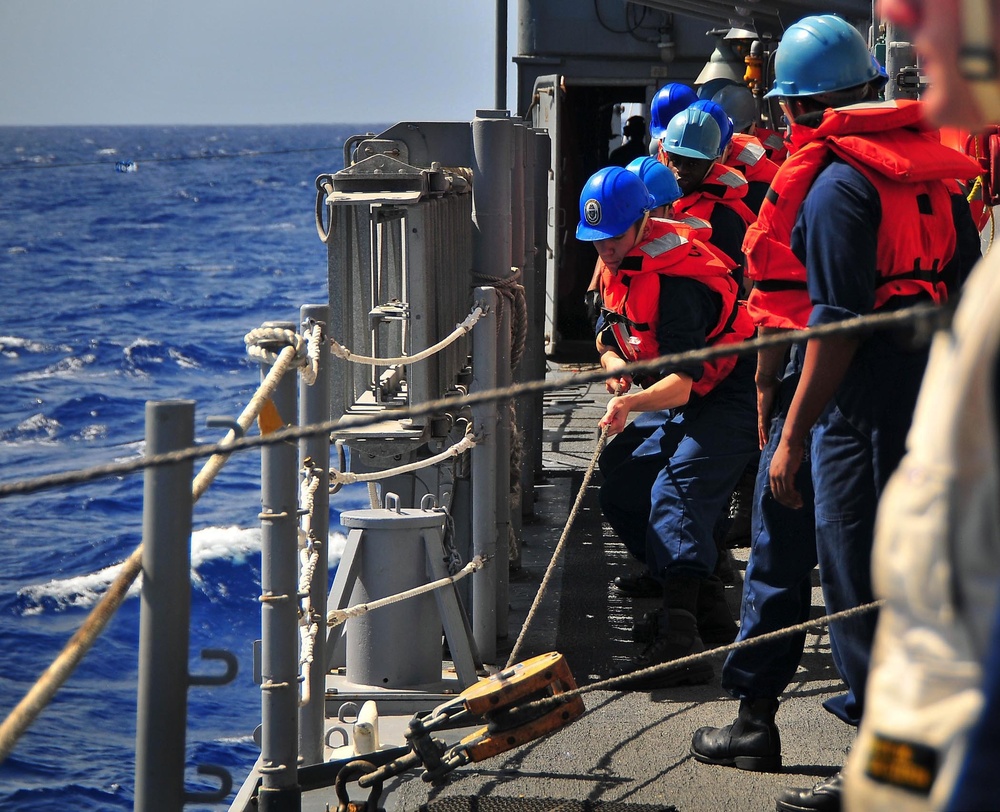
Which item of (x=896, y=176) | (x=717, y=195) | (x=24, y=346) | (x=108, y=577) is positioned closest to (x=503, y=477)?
(x=717, y=195)

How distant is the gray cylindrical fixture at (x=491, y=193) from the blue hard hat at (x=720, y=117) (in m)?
1.54

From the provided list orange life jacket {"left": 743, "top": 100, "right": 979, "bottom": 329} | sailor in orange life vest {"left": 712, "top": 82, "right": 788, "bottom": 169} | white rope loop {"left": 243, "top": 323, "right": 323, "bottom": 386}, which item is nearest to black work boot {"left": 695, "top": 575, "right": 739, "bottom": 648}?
orange life jacket {"left": 743, "top": 100, "right": 979, "bottom": 329}

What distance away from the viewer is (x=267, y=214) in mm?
79500

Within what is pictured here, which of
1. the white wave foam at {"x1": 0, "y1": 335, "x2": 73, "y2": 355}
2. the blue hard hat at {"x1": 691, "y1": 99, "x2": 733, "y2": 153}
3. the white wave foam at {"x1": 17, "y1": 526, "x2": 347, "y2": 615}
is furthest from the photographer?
the white wave foam at {"x1": 0, "y1": 335, "x2": 73, "y2": 355}

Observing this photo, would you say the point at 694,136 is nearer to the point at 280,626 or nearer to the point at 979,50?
the point at 280,626

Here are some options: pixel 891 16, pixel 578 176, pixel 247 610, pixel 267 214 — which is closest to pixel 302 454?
pixel 891 16

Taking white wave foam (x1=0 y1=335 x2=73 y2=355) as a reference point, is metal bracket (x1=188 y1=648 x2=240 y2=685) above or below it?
above

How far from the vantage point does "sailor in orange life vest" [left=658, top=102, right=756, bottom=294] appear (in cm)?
600

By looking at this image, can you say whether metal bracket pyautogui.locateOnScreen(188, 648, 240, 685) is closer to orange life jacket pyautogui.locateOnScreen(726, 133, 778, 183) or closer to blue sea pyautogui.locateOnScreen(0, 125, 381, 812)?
blue sea pyautogui.locateOnScreen(0, 125, 381, 812)

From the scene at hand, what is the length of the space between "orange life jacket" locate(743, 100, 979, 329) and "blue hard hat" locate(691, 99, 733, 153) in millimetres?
2834

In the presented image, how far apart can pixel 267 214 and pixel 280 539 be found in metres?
78.3

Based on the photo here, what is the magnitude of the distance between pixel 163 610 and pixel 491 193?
8.87 ft

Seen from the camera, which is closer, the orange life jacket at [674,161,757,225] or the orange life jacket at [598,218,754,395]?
the orange life jacket at [598,218,754,395]

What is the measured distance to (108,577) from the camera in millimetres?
14203
